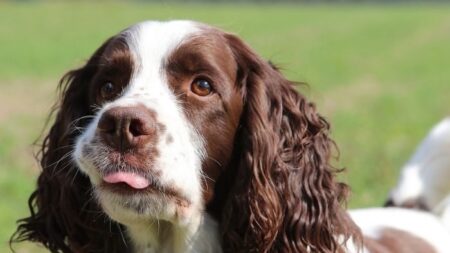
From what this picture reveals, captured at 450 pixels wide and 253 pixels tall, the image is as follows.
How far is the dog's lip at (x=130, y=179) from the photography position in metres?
4.09

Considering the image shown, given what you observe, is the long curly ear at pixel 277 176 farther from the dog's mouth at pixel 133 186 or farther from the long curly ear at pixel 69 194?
the long curly ear at pixel 69 194

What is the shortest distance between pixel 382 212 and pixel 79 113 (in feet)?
6.58

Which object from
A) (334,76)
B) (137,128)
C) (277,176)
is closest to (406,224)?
(277,176)

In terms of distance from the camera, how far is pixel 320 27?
4672cm

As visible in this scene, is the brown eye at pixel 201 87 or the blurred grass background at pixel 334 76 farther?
the blurred grass background at pixel 334 76

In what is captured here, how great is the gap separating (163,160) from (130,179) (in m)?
0.16

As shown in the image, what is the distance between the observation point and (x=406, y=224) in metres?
5.70

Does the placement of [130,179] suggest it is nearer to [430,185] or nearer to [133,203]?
[133,203]

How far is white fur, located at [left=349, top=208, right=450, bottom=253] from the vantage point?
5.59 meters

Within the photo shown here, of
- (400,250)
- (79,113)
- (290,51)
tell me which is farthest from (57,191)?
(290,51)

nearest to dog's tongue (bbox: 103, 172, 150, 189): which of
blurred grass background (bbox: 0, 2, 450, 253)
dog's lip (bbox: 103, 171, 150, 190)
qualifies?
dog's lip (bbox: 103, 171, 150, 190)

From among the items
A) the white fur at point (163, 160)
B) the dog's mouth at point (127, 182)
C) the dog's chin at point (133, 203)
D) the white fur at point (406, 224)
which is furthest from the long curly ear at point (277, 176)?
the white fur at point (406, 224)

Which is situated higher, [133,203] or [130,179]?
[130,179]

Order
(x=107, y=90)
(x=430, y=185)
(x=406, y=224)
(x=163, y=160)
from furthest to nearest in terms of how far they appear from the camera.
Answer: (x=430, y=185)
(x=406, y=224)
(x=107, y=90)
(x=163, y=160)
